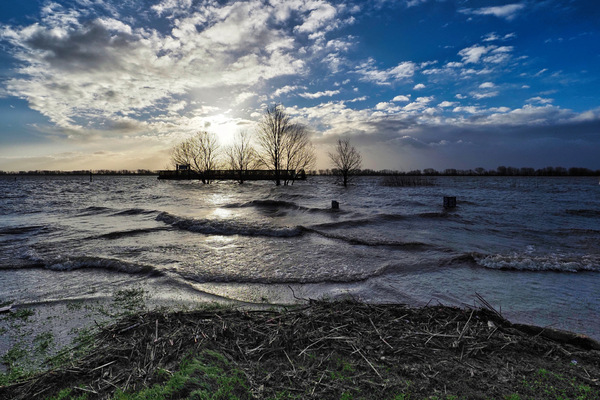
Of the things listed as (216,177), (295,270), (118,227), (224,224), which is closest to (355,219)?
(224,224)

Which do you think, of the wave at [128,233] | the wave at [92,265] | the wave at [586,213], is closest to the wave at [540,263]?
the wave at [92,265]

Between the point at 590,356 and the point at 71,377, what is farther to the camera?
the point at 590,356

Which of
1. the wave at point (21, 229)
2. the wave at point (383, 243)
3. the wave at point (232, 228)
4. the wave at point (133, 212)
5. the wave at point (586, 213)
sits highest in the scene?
the wave at point (133, 212)

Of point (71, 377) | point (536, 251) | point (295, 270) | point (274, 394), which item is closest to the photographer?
point (274, 394)

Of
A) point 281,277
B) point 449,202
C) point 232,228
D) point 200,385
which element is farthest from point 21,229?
point 449,202

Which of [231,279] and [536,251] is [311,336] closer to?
[231,279]

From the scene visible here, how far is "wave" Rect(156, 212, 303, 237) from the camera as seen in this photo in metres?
9.82

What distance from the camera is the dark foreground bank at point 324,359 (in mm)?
2066

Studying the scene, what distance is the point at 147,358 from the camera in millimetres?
2479

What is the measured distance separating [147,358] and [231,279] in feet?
9.26

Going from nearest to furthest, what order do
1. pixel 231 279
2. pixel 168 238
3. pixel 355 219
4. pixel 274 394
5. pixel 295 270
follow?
pixel 274 394 → pixel 231 279 → pixel 295 270 → pixel 168 238 → pixel 355 219

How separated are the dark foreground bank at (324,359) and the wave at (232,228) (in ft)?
21.1

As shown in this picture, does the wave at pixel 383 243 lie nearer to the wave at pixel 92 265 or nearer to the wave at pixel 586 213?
the wave at pixel 92 265

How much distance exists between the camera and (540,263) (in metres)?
6.17
